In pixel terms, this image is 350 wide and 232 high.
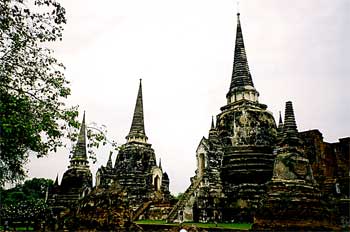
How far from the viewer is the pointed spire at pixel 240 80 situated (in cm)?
2759

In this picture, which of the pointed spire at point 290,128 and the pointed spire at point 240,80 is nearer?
the pointed spire at point 290,128

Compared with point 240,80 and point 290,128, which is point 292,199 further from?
point 240,80

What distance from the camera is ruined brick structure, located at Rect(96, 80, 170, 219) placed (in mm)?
30375

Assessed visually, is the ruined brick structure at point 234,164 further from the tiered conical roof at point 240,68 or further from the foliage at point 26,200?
the foliage at point 26,200

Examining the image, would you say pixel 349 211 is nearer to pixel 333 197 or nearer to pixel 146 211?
pixel 333 197

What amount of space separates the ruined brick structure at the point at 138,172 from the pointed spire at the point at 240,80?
947cm

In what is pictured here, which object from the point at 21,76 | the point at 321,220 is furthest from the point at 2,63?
the point at 321,220

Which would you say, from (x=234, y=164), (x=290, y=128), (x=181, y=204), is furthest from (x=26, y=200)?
(x=290, y=128)

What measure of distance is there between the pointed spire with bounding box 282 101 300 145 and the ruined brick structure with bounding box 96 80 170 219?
11896 mm

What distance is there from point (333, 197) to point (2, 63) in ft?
61.7

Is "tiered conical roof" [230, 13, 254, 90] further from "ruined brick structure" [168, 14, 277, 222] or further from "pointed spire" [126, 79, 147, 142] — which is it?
"pointed spire" [126, 79, 147, 142]

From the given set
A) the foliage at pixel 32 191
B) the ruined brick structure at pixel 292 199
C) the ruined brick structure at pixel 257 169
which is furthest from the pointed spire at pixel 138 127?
the foliage at pixel 32 191

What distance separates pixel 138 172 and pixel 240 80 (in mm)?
11665

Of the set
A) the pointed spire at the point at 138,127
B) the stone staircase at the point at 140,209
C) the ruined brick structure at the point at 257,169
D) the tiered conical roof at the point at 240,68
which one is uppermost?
the tiered conical roof at the point at 240,68
